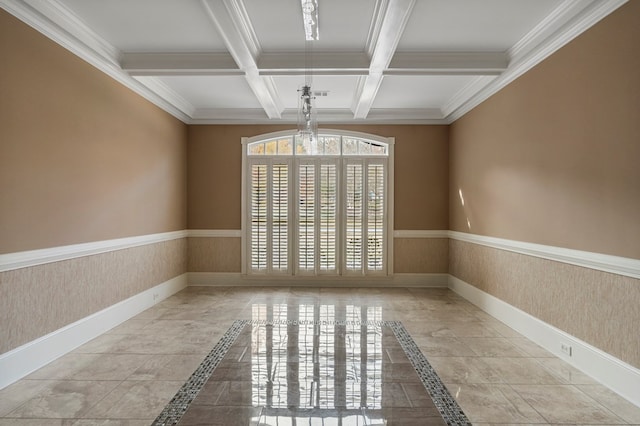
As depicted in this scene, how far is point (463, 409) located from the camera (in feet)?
8.67

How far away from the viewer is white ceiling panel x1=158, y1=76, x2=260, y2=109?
513 centimetres

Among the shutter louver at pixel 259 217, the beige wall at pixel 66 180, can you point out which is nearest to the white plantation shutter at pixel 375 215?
the shutter louver at pixel 259 217

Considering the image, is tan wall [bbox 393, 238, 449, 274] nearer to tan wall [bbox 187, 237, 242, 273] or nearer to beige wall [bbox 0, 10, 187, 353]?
tan wall [bbox 187, 237, 242, 273]

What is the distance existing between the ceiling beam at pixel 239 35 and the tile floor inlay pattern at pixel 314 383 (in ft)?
9.46

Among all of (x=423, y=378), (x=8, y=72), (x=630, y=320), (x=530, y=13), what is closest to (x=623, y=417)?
(x=630, y=320)

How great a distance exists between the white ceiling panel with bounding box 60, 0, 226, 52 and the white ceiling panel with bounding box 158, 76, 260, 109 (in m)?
0.80

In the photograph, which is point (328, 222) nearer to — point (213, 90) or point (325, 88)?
point (325, 88)

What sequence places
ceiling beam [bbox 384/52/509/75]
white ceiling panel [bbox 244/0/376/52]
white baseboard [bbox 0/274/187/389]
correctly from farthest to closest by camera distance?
ceiling beam [bbox 384/52/509/75] < white ceiling panel [bbox 244/0/376/52] < white baseboard [bbox 0/274/187/389]

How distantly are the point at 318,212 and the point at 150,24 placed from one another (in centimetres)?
388

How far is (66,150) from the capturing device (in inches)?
145

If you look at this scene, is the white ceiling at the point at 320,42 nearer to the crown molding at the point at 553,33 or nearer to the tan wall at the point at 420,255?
the crown molding at the point at 553,33

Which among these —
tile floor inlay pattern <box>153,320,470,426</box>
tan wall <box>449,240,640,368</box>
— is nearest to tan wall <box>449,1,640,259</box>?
tan wall <box>449,240,640,368</box>

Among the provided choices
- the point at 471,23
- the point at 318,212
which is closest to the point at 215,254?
the point at 318,212

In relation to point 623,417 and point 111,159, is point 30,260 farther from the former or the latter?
point 623,417
